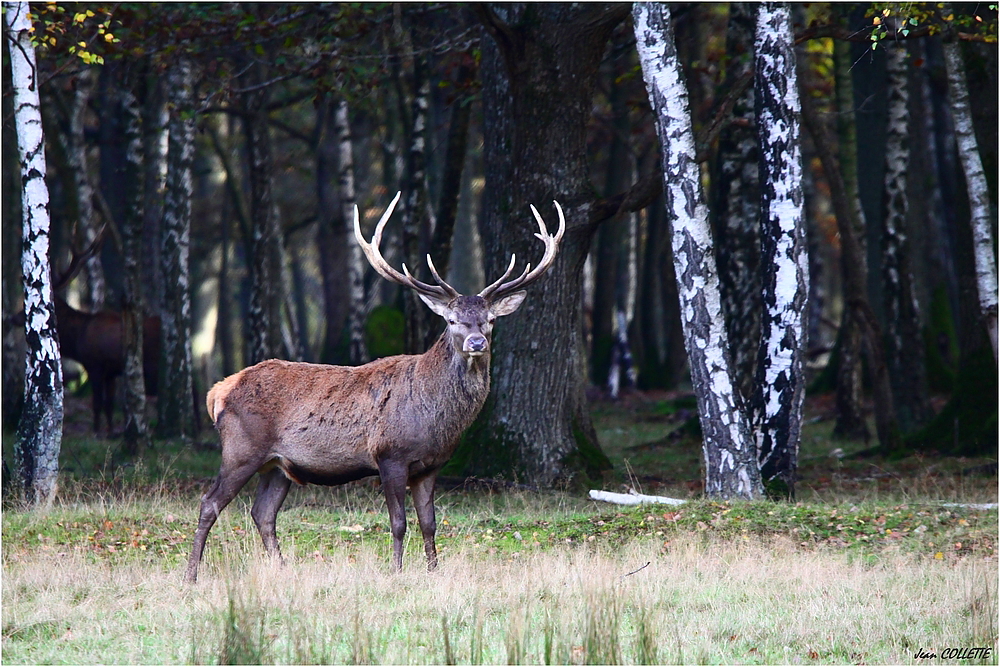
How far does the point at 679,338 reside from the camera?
23859 mm

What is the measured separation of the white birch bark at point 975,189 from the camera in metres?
11.0

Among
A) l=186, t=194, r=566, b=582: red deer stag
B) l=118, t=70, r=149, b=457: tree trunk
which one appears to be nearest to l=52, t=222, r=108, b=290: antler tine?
l=118, t=70, r=149, b=457: tree trunk

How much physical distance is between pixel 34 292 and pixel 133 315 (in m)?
3.73

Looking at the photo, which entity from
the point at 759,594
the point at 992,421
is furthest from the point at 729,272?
the point at 759,594

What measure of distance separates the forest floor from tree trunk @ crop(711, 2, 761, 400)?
2.62 metres

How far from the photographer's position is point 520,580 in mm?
7289

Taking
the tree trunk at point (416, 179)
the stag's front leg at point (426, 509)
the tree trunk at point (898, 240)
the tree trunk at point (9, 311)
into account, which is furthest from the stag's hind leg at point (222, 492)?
the tree trunk at point (898, 240)

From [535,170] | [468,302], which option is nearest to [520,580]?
[468,302]

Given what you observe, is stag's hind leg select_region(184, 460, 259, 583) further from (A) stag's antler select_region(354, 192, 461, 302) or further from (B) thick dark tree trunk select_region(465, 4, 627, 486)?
(B) thick dark tree trunk select_region(465, 4, 627, 486)

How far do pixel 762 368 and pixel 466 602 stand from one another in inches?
181

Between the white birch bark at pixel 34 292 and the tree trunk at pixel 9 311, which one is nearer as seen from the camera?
the white birch bark at pixel 34 292

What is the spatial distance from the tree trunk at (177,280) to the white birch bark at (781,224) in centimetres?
803

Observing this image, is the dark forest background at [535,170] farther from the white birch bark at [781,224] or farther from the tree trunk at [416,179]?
the white birch bark at [781,224]

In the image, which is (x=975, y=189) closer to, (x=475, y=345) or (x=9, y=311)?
(x=475, y=345)
